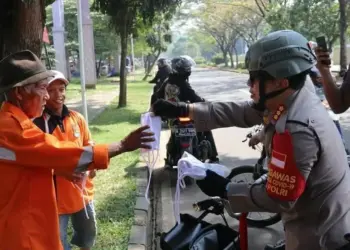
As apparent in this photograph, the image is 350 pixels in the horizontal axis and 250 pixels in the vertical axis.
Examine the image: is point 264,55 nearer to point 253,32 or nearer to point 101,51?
point 101,51

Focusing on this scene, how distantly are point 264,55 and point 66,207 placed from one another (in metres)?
2.01

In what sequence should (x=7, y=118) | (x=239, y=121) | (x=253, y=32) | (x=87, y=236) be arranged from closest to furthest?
(x=7, y=118), (x=239, y=121), (x=87, y=236), (x=253, y=32)

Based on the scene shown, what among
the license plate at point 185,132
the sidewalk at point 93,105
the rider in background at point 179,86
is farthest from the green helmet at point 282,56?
the sidewalk at point 93,105

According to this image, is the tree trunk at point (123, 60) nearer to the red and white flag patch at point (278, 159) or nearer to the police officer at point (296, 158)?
the police officer at point (296, 158)

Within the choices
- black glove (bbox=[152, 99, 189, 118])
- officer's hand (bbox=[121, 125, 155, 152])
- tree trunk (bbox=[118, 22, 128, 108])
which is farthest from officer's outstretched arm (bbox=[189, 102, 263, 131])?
tree trunk (bbox=[118, 22, 128, 108])

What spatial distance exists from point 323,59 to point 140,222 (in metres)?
2.76

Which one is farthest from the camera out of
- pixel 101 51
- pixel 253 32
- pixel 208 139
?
pixel 253 32

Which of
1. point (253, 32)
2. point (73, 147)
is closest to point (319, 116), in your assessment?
point (73, 147)

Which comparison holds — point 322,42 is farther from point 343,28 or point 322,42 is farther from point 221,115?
point 343,28

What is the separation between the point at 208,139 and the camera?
7.25 metres

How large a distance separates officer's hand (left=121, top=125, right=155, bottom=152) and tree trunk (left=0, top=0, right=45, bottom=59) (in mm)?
2155

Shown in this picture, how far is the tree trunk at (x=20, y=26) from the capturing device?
404 centimetres

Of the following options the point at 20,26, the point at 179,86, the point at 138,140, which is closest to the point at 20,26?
the point at 20,26

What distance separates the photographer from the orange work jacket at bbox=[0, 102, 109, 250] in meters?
2.14
